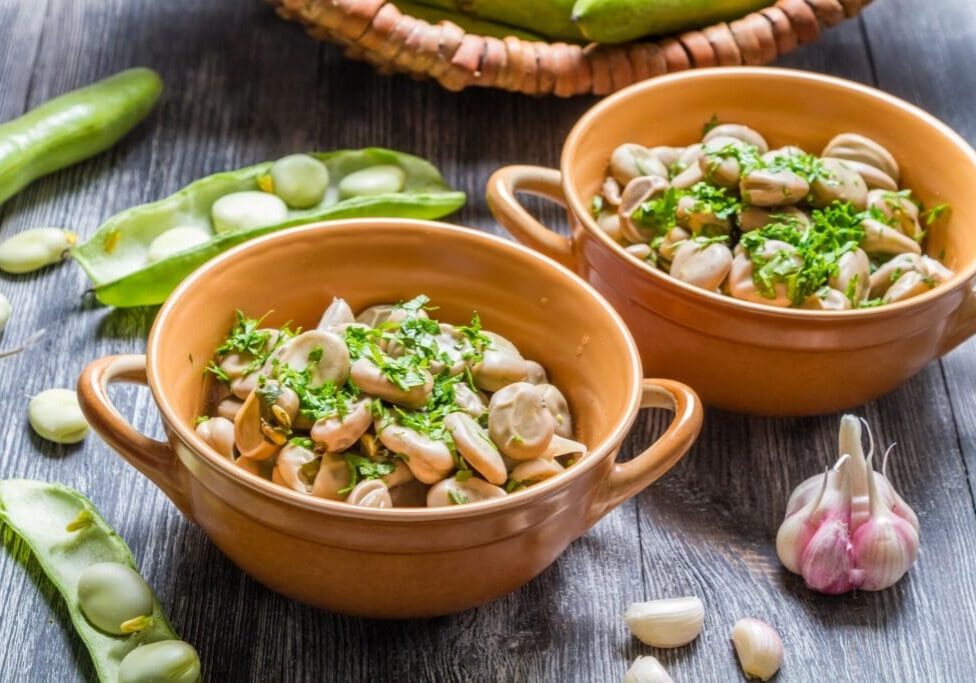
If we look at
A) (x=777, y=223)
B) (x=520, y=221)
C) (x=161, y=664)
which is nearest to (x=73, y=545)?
(x=161, y=664)

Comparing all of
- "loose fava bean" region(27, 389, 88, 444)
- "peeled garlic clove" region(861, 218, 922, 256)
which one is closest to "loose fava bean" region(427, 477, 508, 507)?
"loose fava bean" region(27, 389, 88, 444)

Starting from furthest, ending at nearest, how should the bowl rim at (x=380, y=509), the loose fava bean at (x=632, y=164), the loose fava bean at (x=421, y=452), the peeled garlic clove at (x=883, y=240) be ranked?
1. the loose fava bean at (x=632, y=164)
2. the peeled garlic clove at (x=883, y=240)
3. the loose fava bean at (x=421, y=452)
4. the bowl rim at (x=380, y=509)

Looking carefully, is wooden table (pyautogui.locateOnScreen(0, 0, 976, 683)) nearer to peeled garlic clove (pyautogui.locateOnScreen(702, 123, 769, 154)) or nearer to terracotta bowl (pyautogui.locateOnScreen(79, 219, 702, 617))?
terracotta bowl (pyautogui.locateOnScreen(79, 219, 702, 617))

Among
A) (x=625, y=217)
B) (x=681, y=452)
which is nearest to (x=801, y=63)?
(x=625, y=217)

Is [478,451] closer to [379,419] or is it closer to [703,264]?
[379,419]

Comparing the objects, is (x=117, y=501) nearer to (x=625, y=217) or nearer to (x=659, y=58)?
(x=625, y=217)

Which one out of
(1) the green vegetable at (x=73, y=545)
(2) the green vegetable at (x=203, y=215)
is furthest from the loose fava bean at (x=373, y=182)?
(1) the green vegetable at (x=73, y=545)

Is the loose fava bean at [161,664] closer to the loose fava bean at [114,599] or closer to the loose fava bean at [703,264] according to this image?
the loose fava bean at [114,599]
